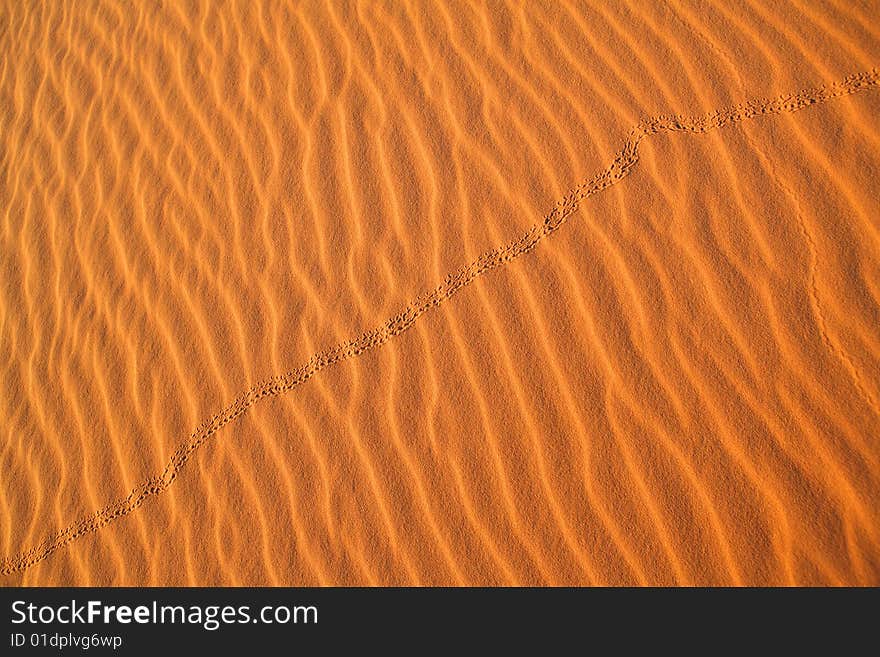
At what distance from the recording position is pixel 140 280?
11.7 feet

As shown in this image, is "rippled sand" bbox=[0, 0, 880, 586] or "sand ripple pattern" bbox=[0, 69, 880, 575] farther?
"sand ripple pattern" bbox=[0, 69, 880, 575]

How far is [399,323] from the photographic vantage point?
3.05 metres

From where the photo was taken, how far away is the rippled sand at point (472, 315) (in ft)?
8.32

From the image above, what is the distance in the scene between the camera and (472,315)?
2986 mm

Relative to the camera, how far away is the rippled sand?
99.8 inches

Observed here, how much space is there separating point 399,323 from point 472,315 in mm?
342

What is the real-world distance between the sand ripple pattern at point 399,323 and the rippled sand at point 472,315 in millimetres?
15

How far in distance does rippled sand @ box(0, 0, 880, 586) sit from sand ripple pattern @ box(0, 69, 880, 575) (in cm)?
2

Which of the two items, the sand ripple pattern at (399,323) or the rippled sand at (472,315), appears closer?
the rippled sand at (472,315)

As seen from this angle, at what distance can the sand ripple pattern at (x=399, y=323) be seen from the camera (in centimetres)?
303

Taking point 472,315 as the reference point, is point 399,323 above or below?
above
